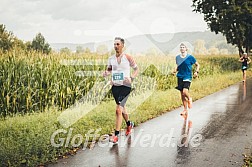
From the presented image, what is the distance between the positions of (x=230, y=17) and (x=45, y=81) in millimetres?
26129

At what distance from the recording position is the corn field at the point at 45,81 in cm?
930

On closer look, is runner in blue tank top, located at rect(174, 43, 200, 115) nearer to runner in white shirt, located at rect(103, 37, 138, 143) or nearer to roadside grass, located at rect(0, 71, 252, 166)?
roadside grass, located at rect(0, 71, 252, 166)

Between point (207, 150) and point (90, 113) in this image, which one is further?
point (90, 113)

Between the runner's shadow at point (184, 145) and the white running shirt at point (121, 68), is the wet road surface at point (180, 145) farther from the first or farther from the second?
the white running shirt at point (121, 68)

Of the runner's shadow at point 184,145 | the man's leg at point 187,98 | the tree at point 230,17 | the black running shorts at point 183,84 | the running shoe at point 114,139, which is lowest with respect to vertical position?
the runner's shadow at point 184,145

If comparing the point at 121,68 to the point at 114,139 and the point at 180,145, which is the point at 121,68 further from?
the point at 180,145

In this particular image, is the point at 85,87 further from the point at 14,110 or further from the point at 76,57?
the point at 14,110

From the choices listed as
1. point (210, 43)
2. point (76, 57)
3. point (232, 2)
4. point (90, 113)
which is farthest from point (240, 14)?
point (210, 43)

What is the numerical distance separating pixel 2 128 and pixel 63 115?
1759 mm

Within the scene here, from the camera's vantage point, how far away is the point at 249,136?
7.10m

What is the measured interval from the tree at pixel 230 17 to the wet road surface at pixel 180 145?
2389 cm

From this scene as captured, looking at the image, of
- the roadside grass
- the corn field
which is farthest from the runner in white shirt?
the corn field

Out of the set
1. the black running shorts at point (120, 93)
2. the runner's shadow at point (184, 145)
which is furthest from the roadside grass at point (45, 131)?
the runner's shadow at point (184, 145)

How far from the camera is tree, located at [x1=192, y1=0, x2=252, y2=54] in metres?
31.1
